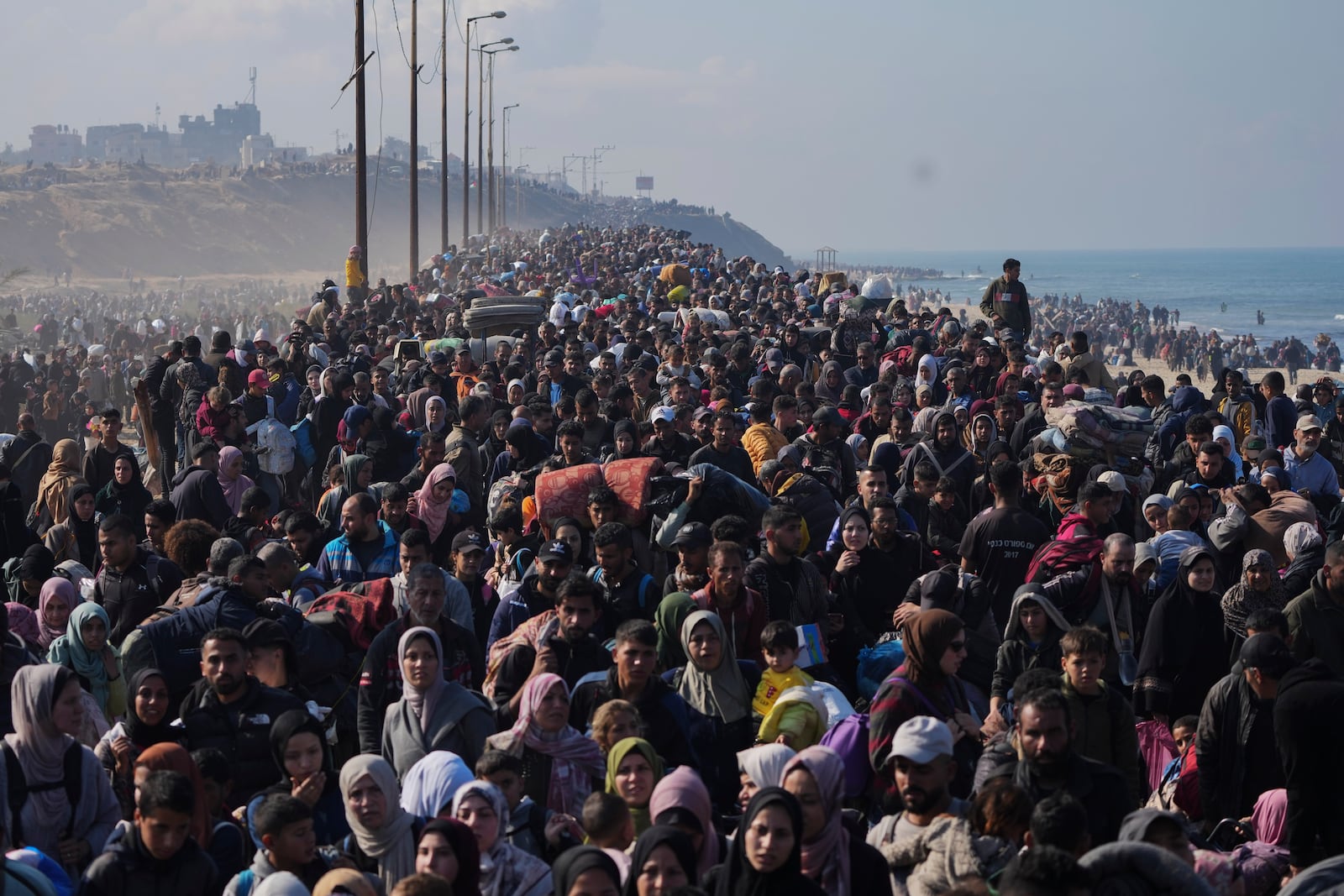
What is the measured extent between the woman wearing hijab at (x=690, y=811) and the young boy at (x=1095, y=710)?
1.56 metres

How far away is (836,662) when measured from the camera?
24.8 feet

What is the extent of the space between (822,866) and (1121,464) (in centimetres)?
674

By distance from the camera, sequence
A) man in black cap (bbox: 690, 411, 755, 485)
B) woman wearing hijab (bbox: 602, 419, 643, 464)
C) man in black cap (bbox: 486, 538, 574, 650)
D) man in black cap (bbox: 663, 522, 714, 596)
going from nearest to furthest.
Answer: man in black cap (bbox: 486, 538, 574, 650), man in black cap (bbox: 663, 522, 714, 596), man in black cap (bbox: 690, 411, 755, 485), woman wearing hijab (bbox: 602, 419, 643, 464)

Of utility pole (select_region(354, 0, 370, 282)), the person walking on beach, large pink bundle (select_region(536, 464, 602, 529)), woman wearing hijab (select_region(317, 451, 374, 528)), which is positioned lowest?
woman wearing hijab (select_region(317, 451, 374, 528))

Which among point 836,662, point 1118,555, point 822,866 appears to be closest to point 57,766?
point 822,866

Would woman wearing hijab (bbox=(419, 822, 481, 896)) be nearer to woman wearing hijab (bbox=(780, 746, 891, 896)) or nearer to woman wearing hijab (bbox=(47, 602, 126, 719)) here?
woman wearing hijab (bbox=(780, 746, 891, 896))

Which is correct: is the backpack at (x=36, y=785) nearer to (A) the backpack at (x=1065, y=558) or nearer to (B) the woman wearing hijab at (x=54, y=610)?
(B) the woman wearing hijab at (x=54, y=610)

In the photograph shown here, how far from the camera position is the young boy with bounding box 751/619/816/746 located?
6.41 m

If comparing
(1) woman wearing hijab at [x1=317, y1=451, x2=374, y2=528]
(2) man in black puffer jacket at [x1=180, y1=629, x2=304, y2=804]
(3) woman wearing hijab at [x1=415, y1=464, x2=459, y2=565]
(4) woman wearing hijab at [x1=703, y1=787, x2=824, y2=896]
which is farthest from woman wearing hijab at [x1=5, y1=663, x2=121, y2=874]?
(1) woman wearing hijab at [x1=317, y1=451, x2=374, y2=528]

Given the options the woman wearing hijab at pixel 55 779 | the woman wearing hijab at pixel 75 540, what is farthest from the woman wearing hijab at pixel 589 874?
the woman wearing hijab at pixel 75 540

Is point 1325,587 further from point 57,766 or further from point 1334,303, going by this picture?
point 1334,303

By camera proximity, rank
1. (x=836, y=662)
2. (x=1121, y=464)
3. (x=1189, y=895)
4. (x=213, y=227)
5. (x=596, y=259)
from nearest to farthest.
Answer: (x=1189, y=895) < (x=836, y=662) < (x=1121, y=464) < (x=596, y=259) < (x=213, y=227)

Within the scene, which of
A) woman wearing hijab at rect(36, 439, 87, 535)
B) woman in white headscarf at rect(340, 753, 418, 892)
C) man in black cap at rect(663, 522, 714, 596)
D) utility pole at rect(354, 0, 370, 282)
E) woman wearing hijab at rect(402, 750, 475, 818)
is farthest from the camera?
utility pole at rect(354, 0, 370, 282)

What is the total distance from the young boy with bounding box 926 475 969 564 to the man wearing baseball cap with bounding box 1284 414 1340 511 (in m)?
2.92
